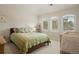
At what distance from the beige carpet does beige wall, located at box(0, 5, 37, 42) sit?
0.16 m

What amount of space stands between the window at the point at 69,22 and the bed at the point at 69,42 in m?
0.08

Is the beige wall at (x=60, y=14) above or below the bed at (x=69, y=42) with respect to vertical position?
above

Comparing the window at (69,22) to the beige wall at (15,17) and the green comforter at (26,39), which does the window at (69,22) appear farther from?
the beige wall at (15,17)

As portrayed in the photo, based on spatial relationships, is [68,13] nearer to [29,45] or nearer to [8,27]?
[29,45]

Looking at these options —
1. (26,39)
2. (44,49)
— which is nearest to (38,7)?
(26,39)

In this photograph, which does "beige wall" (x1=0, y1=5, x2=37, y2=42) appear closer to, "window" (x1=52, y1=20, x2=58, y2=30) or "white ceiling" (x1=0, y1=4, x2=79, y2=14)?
"white ceiling" (x1=0, y1=4, x2=79, y2=14)

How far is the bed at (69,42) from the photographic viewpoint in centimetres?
144

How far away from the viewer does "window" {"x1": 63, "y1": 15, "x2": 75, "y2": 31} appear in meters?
1.44

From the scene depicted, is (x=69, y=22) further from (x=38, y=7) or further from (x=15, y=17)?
(x=15, y=17)

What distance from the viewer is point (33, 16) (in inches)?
58.7

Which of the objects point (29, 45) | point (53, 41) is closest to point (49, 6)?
point (53, 41)

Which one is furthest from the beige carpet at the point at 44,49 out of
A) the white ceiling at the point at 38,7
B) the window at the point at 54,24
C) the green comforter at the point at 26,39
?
the white ceiling at the point at 38,7

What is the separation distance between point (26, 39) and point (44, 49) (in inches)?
11.6
